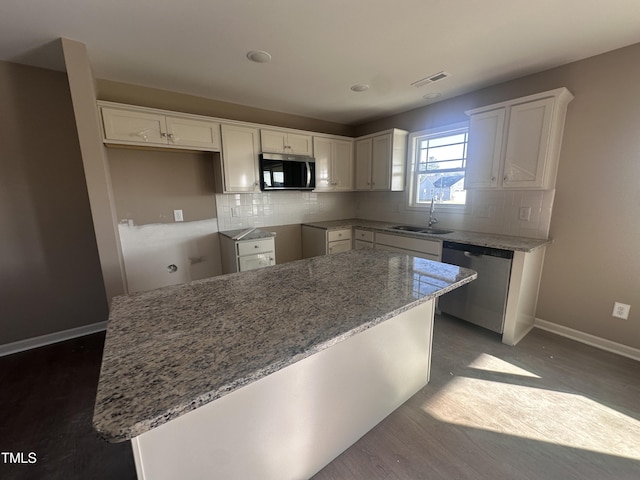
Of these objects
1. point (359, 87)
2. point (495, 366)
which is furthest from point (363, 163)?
point (495, 366)

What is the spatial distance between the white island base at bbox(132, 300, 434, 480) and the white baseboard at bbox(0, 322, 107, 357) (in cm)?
270

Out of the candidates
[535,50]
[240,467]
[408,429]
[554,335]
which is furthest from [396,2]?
[554,335]

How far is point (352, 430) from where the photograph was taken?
1.40 m

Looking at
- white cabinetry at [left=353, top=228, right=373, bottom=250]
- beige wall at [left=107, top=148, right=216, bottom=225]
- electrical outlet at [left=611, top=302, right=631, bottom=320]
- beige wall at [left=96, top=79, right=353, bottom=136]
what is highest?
beige wall at [left=96, top=79, right=353, bottom=136]

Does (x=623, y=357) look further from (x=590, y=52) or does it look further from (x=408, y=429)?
(x=590, y=52)

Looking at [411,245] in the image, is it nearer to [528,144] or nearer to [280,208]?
[528,144]

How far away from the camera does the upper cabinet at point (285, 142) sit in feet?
10.5

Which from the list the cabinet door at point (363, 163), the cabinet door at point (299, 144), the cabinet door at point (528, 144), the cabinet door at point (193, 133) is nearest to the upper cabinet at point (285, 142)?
the cabinet door at point (299, 144)

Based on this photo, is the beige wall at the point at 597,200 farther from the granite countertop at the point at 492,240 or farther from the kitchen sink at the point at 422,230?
the kitchen sink at the point at 422,230

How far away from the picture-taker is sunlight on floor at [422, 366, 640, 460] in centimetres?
148

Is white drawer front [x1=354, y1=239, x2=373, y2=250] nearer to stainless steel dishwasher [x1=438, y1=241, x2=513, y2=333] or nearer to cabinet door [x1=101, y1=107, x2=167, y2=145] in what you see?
stainless steel dishwasher [x1=438, y1=241, x2=513, y2=333]

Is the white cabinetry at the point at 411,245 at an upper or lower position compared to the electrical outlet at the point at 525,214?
lower

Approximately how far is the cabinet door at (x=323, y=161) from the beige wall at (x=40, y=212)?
2.56 metres

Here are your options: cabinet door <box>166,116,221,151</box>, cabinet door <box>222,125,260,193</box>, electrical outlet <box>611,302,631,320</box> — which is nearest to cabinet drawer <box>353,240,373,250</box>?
cabinet door <box>222,125,260,193</box>
